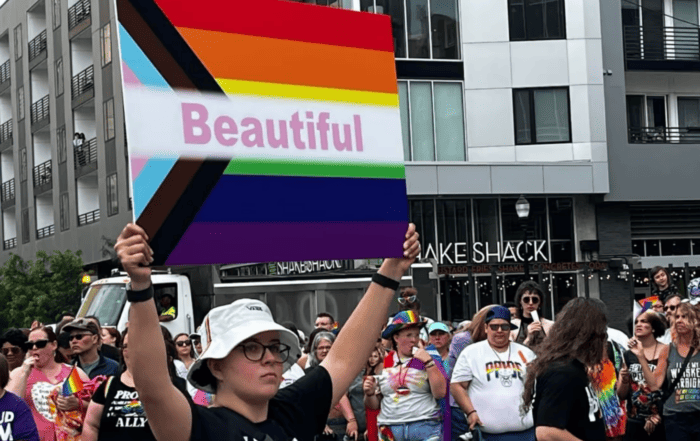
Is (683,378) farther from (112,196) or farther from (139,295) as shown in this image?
(112,196)

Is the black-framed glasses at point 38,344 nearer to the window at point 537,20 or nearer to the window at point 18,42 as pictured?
the window at point 537,20

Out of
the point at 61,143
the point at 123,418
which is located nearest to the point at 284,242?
the point at 123,418

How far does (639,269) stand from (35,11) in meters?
33.0

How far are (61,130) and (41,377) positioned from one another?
4310 cm

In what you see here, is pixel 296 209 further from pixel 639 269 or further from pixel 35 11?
pixel 35 11

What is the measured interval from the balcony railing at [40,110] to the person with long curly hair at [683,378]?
46.9m

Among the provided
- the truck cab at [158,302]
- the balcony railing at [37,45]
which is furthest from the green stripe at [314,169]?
the balcony railing at [37,45]

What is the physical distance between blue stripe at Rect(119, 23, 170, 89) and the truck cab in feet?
57.4

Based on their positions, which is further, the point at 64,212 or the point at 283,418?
the point at 64,212

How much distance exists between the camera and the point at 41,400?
32.3 feet

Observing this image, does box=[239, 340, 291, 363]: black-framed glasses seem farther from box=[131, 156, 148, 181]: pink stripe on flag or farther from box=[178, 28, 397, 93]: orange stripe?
box=[178, 28, 397, 93]: orange stripe

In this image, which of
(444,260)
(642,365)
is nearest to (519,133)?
(444,260)

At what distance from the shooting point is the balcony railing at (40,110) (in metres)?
54.4

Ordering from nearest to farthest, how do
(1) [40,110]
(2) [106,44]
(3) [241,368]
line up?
(3) [241,368]
(2) [106,44]
(1) [40,110]
